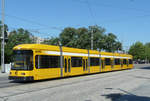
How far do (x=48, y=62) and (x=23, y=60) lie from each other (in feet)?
7.32

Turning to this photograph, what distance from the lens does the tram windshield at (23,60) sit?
Result: 46.9 feet

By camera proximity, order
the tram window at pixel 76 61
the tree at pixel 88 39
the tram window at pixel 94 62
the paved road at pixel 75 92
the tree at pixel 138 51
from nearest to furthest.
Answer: the paved road at pixel 75 92 → the tram window at pixel 76 61 → the tram window at pixel 94 62 → the tree at pixel 88 39 → the tree at pixel 138 51

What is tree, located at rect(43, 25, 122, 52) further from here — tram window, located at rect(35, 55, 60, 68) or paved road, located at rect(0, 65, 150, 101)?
paved road, located at rect(0, 65, 150, 101)

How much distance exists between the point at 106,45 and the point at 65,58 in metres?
44.4

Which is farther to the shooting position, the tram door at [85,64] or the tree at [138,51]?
the tree at [138,51]

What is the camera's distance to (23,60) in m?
14.4

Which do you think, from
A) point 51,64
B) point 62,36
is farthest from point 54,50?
point 62,36

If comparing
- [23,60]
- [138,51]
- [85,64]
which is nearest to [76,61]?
[85,64]

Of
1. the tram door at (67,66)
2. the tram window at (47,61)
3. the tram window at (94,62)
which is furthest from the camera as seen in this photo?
the tram window at (94,62)

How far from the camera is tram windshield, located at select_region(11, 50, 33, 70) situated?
14.3 meters

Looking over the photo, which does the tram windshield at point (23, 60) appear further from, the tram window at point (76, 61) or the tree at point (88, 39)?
the tree at point (88, 39)

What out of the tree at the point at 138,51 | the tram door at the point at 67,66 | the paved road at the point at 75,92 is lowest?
the paved road at the point at 75,92

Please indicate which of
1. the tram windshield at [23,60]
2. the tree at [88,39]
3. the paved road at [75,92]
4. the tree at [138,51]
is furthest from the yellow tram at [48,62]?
the tree at [138,51]

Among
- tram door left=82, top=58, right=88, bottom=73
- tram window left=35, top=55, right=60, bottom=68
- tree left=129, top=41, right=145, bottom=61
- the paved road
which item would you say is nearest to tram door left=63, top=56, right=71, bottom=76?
tram window left=35, top=55, right=60, bottom=68
